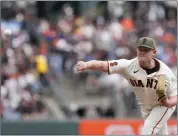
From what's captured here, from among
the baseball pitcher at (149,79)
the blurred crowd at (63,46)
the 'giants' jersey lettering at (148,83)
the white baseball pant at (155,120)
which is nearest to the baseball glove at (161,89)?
the baseball pitcher at (149,79)

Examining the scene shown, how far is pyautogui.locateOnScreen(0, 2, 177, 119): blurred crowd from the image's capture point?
16.2 metres

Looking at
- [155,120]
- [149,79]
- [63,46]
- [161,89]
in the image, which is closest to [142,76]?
[149,79]

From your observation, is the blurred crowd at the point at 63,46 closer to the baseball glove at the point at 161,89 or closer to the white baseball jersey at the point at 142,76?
the white baseball jersey at the point at 142,76

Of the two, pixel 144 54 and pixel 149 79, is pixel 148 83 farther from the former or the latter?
pixel 144 54

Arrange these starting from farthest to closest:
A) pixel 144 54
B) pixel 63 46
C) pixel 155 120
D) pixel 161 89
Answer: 1. pixel 63 46
2. pixel 155 120
3. pixel 144 54
4. pixel 161 89

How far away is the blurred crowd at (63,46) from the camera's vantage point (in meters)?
16.2

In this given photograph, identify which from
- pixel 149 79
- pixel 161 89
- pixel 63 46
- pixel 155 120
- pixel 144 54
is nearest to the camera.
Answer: pixel 161 89

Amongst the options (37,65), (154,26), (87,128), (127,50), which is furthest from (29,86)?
(154,26)

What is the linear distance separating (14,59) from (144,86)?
7700mm

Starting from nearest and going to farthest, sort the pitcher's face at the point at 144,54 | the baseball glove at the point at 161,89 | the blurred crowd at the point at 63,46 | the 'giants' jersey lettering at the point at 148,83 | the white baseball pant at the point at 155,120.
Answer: the baseball glove at the point at 161,89
the pitcher's face at the point at 144,54
the 'giants' jersey lettering at the point at 148,83
the white baseball pant at the point at 155,120
the blurred crowd at the point at 63,46

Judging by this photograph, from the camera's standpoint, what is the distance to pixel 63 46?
17516 millimetres

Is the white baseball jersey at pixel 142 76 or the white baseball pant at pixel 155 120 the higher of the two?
the white baseball jersey at pixel 142 76

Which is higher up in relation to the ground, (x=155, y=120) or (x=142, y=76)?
(x=142, y=76)

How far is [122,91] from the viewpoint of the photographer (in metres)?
16.6
